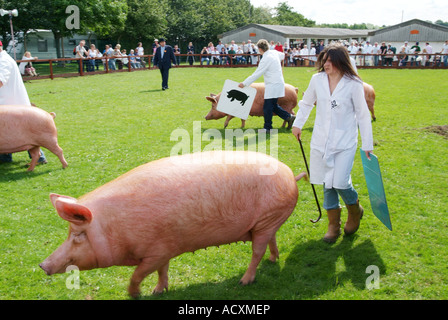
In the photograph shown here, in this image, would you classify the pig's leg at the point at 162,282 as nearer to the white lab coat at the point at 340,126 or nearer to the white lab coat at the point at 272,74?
the white lab coat at the point at 340,126

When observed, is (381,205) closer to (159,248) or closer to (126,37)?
(159,248)

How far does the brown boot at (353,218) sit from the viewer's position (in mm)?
4734

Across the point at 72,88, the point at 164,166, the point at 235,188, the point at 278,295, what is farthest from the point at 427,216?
the point at 72,88

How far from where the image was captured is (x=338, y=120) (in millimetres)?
4402

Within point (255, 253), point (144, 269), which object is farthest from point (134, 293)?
point (255, 253)

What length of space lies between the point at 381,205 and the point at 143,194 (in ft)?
8.55

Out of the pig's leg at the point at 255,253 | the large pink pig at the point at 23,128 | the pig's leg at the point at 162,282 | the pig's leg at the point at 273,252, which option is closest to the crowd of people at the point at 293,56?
the large pink pig at the point at 23,128

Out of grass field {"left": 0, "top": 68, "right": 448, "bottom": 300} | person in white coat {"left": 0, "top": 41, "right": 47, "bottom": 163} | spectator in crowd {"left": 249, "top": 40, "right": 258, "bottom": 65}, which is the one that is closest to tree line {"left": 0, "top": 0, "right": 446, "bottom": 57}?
spectator in crowd {"left": 249, "top": 40, "right": 258, "bottom": 65}

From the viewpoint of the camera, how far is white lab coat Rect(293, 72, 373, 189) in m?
4.35

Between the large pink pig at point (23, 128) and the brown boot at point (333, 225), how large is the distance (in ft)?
16.5

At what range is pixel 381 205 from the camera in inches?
174

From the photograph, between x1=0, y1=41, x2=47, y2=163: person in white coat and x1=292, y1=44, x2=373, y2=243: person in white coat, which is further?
x1=0, y1=41, x2=47, y2=163: person in white coat

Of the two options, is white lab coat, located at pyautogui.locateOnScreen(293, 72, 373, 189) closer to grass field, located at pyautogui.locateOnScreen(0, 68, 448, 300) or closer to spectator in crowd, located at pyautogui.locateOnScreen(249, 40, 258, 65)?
grass field, located at pyautogui.locateOnScreen(0, 68, 448, 300)

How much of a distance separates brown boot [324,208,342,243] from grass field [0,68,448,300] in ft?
0.29
